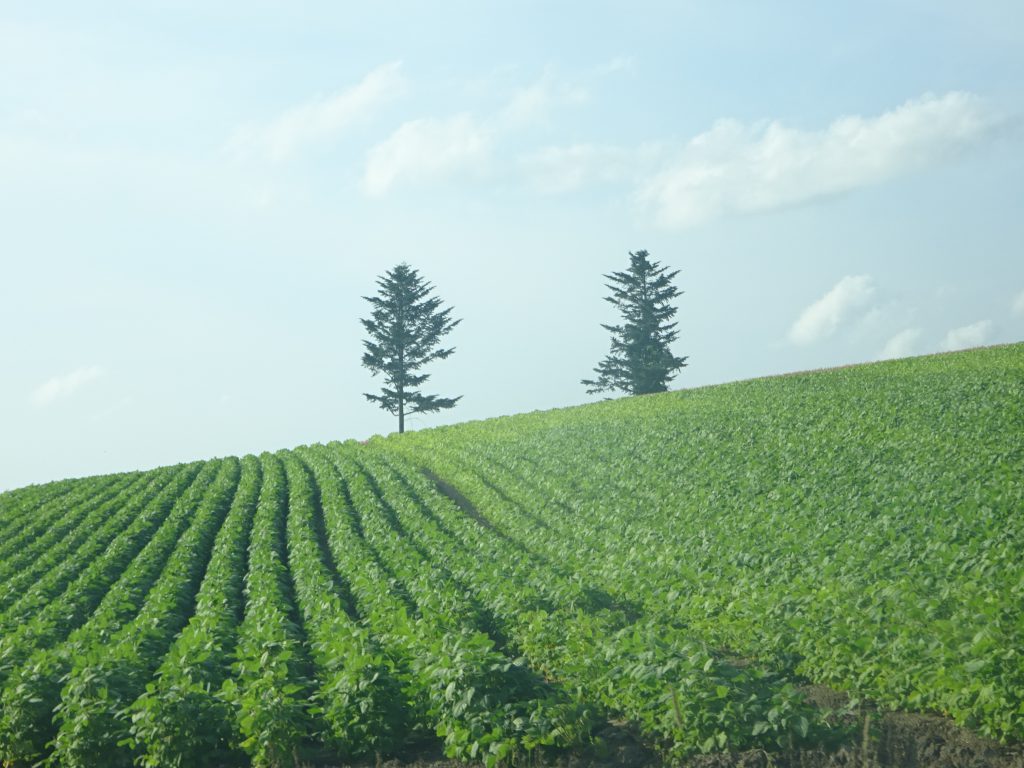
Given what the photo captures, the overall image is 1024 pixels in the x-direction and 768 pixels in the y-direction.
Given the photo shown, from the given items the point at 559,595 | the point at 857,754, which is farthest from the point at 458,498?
the point at 857,754

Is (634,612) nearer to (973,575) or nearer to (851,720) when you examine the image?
(973,575)

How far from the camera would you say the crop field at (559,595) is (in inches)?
341

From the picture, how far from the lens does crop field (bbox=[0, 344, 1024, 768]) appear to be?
8656mm

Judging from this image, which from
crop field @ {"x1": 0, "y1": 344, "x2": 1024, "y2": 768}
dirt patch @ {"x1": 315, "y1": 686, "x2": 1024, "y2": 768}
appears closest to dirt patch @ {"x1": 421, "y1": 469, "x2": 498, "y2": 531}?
crop field @ {"x1": 0, "y1": 344, "x2": 1024, "y2": 768}

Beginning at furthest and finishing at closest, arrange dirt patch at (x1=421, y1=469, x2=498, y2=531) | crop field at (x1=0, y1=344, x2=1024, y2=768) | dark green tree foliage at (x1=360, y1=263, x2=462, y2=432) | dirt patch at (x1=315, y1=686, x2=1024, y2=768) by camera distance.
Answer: dark green tree foliage at (x1=360, y1=263, x2=462, y2=432)
dirt patch at (x1=421, y1=469, x2=498, y2=531)
crop field at (x1=0, y1=344, x2=1024, y2=768)
dirt patch at (x1=315, y1=686, x2=1024, y2=768)

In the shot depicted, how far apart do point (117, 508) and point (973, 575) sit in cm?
2948

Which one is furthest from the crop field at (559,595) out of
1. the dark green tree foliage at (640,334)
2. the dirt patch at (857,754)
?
the dark green tree foliage at (640,334)

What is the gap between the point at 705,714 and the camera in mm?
7891

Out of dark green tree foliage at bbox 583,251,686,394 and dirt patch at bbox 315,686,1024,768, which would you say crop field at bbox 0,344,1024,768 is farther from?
dark green tree foliage at bbox 583,251,686,394

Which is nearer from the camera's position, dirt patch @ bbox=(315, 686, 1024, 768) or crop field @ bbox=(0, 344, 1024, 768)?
dirt patch @ bbox=(315, 686, 1024, 768)

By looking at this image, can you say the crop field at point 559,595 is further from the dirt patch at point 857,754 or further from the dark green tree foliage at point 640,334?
the dark green tree foliage at point 640,334

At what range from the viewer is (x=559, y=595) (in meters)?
13.8

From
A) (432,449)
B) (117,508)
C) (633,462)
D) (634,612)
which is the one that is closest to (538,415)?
(432,449)

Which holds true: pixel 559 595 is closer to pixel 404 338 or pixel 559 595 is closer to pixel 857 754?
pixel 857 754
